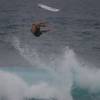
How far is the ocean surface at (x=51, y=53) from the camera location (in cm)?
3750

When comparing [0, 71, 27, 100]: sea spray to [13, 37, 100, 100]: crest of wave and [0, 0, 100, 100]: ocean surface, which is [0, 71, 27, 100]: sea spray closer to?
[0, 0, 100, 100]: ocean surface

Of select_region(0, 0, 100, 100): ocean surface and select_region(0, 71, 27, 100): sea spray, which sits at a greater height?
select_region(0, 0, 100, 100): ocean surface

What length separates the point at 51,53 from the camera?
163 feet

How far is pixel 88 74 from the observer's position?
3900 cm

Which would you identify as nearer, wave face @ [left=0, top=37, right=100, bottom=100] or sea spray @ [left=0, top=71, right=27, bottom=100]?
wave face @ [left=0, top=37, right=100, bottom=100]

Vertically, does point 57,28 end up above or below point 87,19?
below

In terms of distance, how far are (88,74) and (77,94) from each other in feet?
8.20

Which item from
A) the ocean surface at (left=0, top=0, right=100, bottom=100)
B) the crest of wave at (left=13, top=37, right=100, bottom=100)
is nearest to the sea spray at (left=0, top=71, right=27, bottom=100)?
the ocean surface at (left=0, top=0, right=100, bottom=100)

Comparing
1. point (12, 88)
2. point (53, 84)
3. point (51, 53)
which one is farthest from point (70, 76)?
point (51, 53)

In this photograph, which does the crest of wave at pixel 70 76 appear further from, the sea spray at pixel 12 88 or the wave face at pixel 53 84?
the sea spray at pixel 12 88

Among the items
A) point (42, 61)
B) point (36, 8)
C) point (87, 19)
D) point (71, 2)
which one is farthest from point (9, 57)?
point (71, 2)

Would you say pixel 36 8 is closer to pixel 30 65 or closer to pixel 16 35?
pixel 16 35

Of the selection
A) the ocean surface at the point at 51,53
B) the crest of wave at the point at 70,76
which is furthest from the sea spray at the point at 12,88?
the crest of wave at the point at 70,76

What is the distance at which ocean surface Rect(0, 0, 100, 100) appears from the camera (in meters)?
37.5
